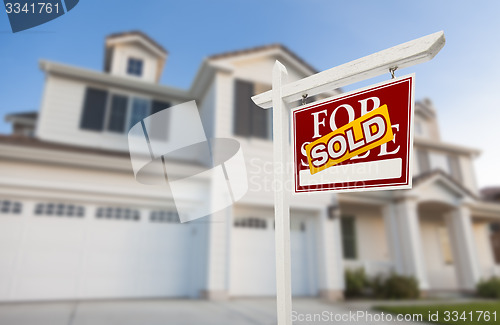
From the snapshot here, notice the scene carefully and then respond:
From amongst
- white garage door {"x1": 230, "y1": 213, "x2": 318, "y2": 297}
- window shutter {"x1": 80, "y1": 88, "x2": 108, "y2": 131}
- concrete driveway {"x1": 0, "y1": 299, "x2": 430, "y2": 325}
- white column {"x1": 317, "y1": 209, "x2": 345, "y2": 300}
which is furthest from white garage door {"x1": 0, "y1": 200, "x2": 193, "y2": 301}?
white column {"x1": 317, "y1": 209, "x2": 345, "y2": 300}

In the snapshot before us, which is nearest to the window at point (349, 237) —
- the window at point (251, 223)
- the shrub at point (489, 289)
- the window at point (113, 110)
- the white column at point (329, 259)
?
the white column at point (329, 259)

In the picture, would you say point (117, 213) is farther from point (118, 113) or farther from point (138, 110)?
point (138, 110)

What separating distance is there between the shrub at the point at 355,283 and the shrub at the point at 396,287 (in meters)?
0.36

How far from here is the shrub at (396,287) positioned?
28.6 ft

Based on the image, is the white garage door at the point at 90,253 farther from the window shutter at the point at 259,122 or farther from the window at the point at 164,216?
the window shutter at the point at 259,122

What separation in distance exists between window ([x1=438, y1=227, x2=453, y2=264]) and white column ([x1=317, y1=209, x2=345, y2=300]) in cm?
648

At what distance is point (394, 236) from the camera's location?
10.1 meters

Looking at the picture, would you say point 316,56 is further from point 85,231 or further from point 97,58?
point 85,231

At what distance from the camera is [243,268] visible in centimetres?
778

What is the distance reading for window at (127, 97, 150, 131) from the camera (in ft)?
31.7

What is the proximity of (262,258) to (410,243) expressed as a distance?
4.83 metres

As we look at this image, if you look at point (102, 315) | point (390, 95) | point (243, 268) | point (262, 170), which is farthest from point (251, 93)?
point (390, 95)

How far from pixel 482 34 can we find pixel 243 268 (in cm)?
685

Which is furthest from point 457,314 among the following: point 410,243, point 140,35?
point 140,35
